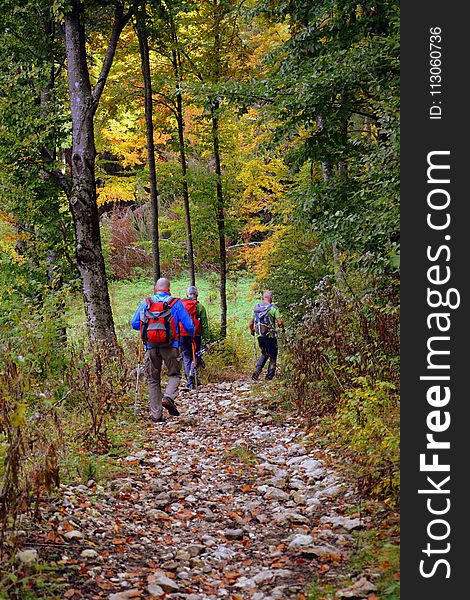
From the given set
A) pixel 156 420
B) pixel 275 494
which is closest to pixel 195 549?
pixel 275 494

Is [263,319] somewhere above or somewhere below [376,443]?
above

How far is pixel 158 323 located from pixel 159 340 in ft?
0.85

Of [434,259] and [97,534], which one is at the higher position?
[434,259]

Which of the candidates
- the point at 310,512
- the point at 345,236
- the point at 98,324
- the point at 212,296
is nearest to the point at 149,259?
the point at 212,296

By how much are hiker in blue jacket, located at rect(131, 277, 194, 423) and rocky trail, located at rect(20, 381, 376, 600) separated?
4.54ft

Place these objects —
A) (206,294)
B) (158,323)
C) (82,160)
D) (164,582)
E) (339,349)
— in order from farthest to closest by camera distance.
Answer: (206,294) < (82,160) < (158,323) < (339,349) < (164,582)

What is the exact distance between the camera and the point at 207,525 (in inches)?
228

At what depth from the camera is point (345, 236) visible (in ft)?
30.2

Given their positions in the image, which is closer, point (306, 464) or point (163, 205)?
point (306, 464)

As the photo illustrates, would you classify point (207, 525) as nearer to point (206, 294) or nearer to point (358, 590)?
point (358, 590)

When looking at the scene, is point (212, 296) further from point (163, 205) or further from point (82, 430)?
point (82, 430)

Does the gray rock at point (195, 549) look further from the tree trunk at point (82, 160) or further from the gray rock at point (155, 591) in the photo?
the tree trunk at point (82, 160)

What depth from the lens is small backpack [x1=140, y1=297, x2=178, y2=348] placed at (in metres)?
9.45

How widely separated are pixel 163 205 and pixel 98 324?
2153cm
